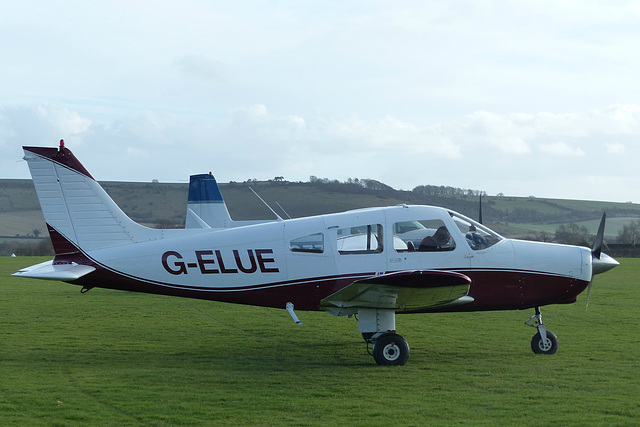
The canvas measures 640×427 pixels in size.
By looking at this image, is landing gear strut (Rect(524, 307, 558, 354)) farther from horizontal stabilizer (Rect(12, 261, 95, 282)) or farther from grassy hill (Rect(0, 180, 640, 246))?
grassy hill (Rect(0, 180, 640, 246))

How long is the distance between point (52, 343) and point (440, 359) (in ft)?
21.1

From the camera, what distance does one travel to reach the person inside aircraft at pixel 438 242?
9927 mm

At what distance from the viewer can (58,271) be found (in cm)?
982

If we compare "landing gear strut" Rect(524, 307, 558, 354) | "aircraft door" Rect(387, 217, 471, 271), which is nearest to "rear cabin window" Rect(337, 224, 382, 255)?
"aircraft door" Rect(387, 217, 471, 271)

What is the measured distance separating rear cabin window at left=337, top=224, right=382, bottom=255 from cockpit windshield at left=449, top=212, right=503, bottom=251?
1200mm

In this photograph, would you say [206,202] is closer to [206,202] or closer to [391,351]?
[206,202]

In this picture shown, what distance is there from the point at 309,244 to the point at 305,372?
1.87m

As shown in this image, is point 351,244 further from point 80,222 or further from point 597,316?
point 597,316

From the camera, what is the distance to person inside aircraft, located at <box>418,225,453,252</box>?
391 inches

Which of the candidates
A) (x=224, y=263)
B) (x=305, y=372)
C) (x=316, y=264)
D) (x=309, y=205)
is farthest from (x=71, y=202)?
(x=309, y=205)

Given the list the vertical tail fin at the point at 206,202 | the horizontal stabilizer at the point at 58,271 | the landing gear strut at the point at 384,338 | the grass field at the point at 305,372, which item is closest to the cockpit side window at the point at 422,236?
Result: the landing gear strut at the point at 384,338

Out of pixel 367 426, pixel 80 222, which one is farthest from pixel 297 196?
pixel 367 426

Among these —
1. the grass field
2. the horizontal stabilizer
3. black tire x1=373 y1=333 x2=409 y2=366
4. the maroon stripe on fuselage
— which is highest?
the horizontal stabilizer

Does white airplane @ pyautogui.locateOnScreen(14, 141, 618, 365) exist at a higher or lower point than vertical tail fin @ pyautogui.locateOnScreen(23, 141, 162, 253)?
lower
